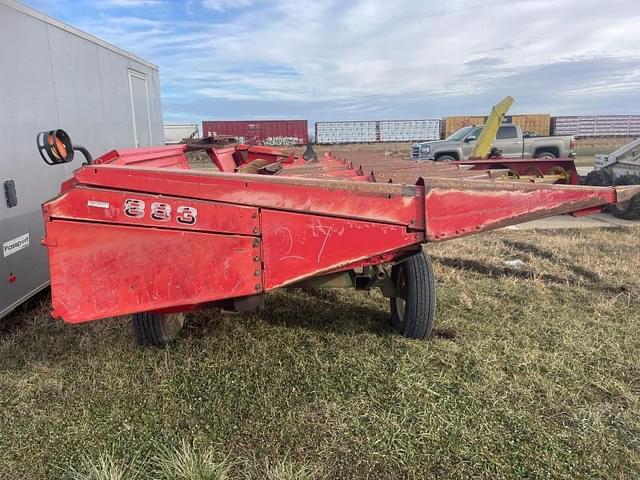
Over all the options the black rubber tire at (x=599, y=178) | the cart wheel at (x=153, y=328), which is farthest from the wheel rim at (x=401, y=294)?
the black rubber tire at (x=599, y=178)

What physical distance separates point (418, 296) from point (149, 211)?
189 cm

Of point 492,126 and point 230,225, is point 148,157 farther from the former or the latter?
point 492,126

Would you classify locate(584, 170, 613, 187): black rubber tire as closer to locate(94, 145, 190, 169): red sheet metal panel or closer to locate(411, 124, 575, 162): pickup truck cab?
locate(411, 124, 575, 162): pickup truck cab

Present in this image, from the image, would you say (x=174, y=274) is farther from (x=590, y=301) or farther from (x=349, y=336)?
(x=590, y=301)

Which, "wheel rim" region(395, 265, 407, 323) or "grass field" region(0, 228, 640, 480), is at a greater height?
"wheel rim" region(395, 265, 407, 323)

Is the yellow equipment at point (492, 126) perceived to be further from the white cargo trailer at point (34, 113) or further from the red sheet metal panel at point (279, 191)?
the red sheet metal panel at point (279, 191)

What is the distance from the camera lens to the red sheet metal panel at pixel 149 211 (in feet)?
8.05

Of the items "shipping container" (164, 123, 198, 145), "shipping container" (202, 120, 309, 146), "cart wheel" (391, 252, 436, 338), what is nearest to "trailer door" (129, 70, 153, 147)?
"cart wheel" (391, 252, 436, 338)

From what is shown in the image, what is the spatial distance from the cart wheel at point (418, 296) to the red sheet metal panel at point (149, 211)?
54.9 inches

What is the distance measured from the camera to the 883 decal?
2464 millimetres

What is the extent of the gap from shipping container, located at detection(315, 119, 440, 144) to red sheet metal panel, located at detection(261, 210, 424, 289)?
3974 cm

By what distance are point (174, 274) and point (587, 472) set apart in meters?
2.15

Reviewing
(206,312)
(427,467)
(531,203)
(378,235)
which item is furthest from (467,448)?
(206,312)

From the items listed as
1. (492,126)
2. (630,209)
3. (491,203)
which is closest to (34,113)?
(491,203)
